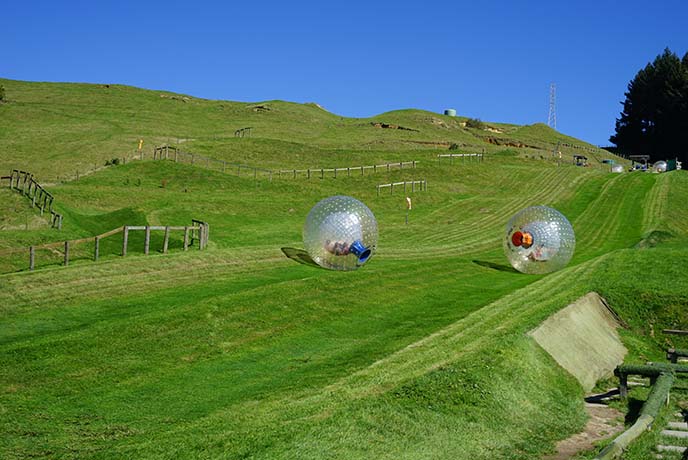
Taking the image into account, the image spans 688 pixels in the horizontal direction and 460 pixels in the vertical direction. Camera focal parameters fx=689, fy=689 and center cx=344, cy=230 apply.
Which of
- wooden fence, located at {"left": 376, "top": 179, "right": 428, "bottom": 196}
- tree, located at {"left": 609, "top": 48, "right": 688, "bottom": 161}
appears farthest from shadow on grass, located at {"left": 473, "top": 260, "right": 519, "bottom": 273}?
tree, located at {"left": 609, "top": 48, "right": 688, "bottom": 161}

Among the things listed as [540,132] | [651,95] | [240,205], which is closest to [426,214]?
→ [240,205]

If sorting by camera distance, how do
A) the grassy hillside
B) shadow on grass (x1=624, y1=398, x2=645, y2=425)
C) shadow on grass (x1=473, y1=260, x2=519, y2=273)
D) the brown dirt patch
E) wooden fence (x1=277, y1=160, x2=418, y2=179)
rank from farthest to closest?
wooden fence (x1=277, y1=160, x2=418, y2=179) < shadow on grass (x1=473, y1=260, x2=519, y2=273) < shadow on grass (x1=624, y1=398, x2=645, y2=425) < the brown dirt patch < the grassy hillside

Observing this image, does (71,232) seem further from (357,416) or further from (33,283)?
(357,416)

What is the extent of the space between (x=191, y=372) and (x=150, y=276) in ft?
35.7

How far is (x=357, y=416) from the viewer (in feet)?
40.2

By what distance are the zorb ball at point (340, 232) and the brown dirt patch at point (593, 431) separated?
1120 cm

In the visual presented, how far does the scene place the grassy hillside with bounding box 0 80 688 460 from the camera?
12.0m

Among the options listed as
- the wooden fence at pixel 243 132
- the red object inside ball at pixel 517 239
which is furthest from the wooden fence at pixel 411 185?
the wooden fence at pixel 243 132

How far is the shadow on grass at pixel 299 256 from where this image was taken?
3031 cm

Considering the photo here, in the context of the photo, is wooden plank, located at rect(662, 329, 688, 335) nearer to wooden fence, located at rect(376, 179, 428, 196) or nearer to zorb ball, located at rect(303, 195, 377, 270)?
zorb ball, located at rect(303, 195, 377, 270)

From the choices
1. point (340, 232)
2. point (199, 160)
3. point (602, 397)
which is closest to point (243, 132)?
point (199, 160)

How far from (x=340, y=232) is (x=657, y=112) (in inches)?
4991

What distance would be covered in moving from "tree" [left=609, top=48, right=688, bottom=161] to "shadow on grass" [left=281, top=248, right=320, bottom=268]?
361 ft

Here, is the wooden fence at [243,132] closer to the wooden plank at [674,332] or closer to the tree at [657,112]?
the tree at [657,112]
